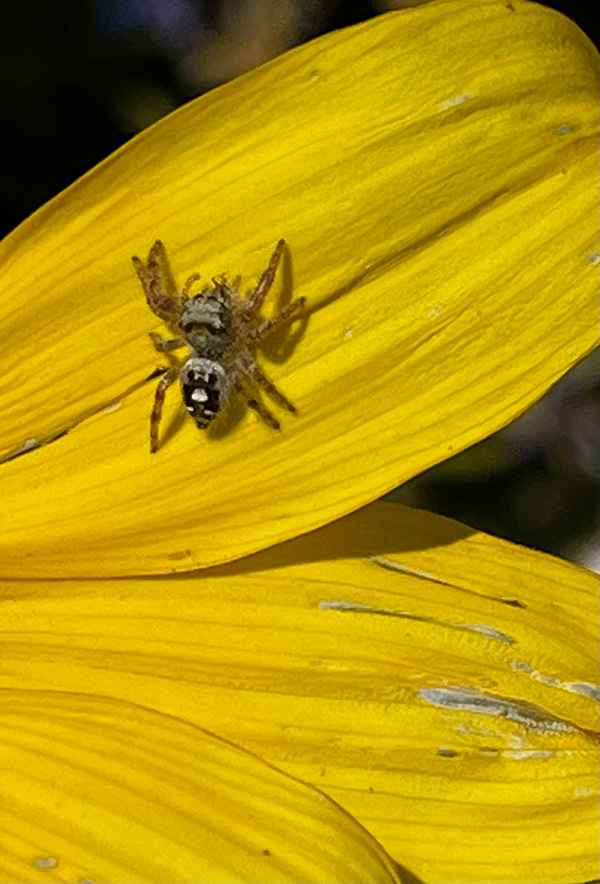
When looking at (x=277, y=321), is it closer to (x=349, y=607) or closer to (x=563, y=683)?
(x=349, y=607)

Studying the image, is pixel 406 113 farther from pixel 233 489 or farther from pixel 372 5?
pixel 372 5

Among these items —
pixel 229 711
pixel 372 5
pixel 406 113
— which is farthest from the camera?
pixel 372 5

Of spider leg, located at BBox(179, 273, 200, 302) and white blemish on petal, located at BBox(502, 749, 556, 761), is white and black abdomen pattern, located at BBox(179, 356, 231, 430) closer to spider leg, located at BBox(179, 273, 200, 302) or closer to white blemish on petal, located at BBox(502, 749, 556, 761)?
spider leg, located at BBox(179, 273, 200, 302)

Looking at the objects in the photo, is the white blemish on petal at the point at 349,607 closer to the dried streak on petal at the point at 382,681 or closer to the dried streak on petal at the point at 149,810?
the dried streak on petal at the point at 382,681

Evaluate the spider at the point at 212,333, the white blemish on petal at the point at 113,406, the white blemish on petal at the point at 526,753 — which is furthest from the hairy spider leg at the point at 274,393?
the white blemish on petal at the point at 526,753

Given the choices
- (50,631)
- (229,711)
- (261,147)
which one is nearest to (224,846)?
(229,711)

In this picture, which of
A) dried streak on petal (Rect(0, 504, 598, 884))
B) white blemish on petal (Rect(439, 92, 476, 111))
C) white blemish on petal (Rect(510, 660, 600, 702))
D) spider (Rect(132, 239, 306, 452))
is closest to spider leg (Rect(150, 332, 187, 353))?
spider (Rect(132, 239, 306, 452))

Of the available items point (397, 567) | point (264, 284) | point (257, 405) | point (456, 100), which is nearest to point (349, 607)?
point (397, 567)
